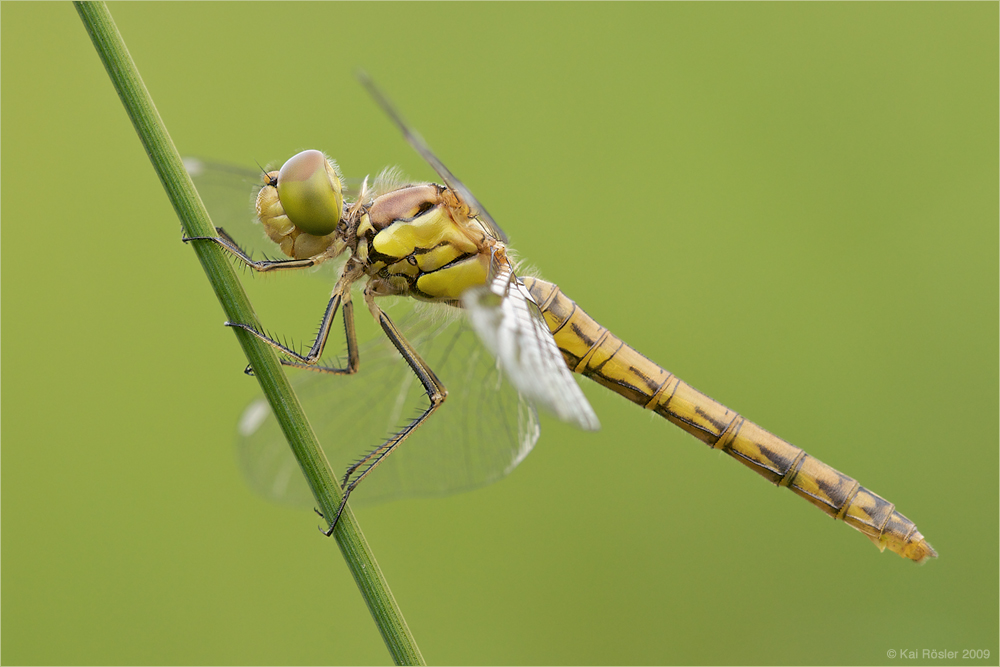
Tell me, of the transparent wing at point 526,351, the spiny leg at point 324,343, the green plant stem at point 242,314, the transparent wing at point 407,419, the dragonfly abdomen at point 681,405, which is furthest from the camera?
the transparent wing at point 407,419

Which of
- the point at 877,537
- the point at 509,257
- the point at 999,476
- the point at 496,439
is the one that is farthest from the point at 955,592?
the point at 509,257

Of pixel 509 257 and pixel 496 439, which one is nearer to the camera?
pixel 509 257

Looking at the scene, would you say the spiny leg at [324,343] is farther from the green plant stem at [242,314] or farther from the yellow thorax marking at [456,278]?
the yellow thorax marking at [456,278]

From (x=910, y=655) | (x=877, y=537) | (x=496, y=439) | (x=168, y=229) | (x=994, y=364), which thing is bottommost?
(x=910, y=655)

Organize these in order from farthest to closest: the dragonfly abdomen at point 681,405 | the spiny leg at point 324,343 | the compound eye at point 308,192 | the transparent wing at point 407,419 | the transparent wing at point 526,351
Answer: the transparent wing at point 407,419 → the dragonfly abdomen at point 681,405 → the compound eye at point 308,192 → the spiny leg at point 324,343 → the transparent wing at point 526,351

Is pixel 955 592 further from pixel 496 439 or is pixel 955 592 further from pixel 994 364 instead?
pixel 496 439

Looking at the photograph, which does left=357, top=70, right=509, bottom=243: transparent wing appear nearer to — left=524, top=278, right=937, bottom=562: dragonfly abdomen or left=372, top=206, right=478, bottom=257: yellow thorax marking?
left=372, top=206, right=478, bottom=257: yellow thorax marking

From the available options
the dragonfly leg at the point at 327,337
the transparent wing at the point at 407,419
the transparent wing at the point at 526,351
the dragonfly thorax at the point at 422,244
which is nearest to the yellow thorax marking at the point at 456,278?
the dragonfly thorax at the point at 422,244

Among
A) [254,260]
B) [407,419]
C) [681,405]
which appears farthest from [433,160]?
[681,405]
